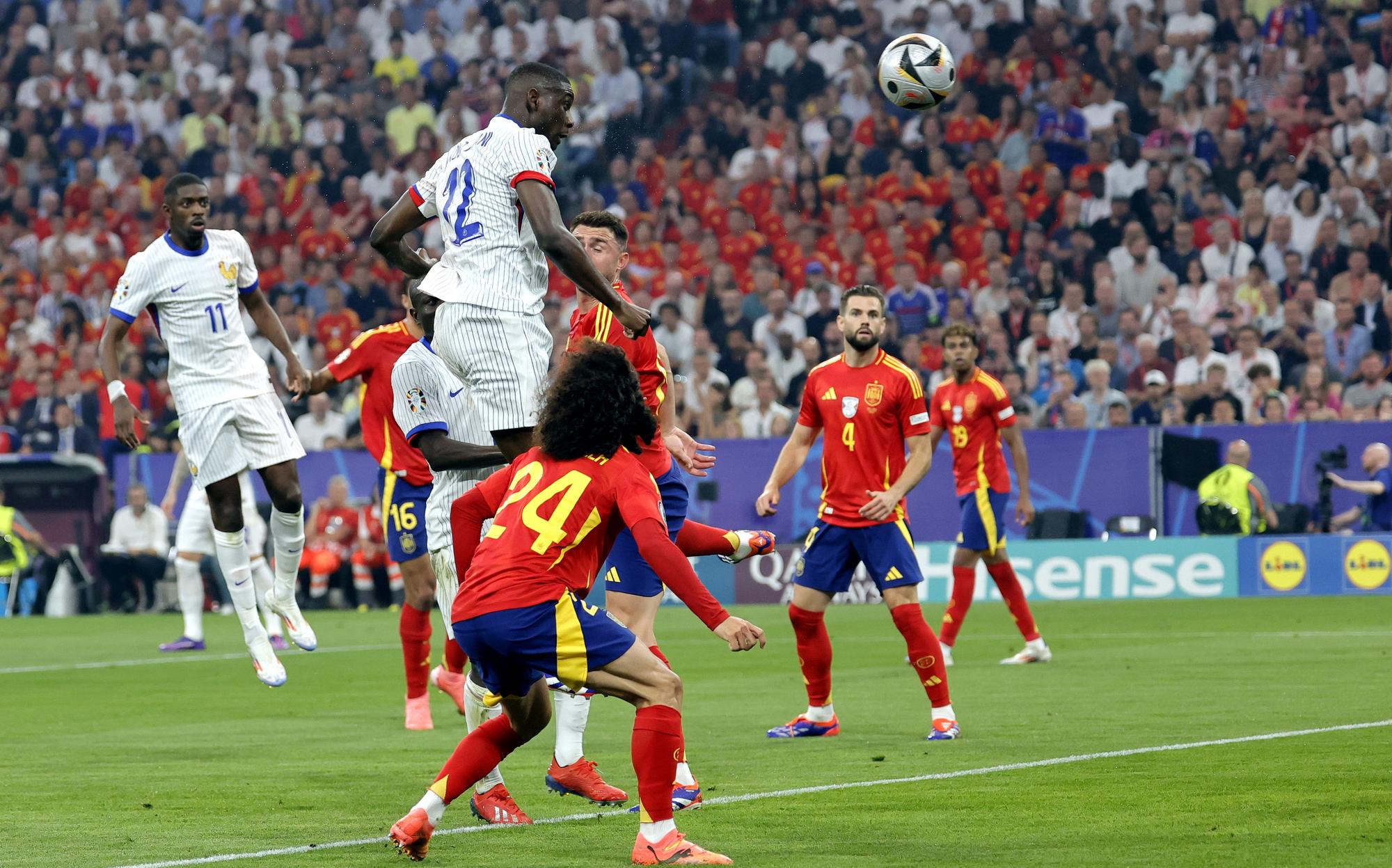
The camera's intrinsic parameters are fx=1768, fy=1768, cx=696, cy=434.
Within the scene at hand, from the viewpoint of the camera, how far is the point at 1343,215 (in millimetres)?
20906

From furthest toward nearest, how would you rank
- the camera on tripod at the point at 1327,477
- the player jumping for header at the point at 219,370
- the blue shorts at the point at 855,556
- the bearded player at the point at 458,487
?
1. the camera on tripod at the point at 1327,477
2. the player jumping for header at the point at 219,370
3. the blue shorts at the point at 855,556
4. the bearded player at the point at 458,487

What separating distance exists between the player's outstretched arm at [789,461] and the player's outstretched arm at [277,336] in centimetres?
271

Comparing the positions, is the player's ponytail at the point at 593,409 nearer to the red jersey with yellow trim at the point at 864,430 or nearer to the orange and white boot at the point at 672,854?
the orange and white boot at the point at 672,854

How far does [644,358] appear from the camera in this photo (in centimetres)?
789

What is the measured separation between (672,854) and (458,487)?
2744 mm

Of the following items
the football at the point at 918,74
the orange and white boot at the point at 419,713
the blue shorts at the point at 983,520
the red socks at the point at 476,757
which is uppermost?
the football at the point at 918,74

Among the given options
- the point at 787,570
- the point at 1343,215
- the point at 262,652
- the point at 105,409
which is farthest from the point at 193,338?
the point at 1343,215

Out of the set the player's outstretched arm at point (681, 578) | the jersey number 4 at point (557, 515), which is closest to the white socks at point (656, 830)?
the player's outstretched arm at point (681, 578)

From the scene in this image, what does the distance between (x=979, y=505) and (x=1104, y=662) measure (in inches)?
59.0

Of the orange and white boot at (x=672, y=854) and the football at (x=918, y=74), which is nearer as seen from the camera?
the orange and white boot at (x=672, y=854)

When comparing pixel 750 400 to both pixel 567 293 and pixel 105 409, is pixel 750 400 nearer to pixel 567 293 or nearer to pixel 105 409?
pixel 567 293

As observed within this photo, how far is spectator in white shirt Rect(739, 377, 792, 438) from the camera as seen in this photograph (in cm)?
2089

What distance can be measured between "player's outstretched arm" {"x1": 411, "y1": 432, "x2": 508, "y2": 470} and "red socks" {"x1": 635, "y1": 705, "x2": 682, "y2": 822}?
205 centimetres

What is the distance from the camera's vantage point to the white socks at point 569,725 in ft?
23.6
